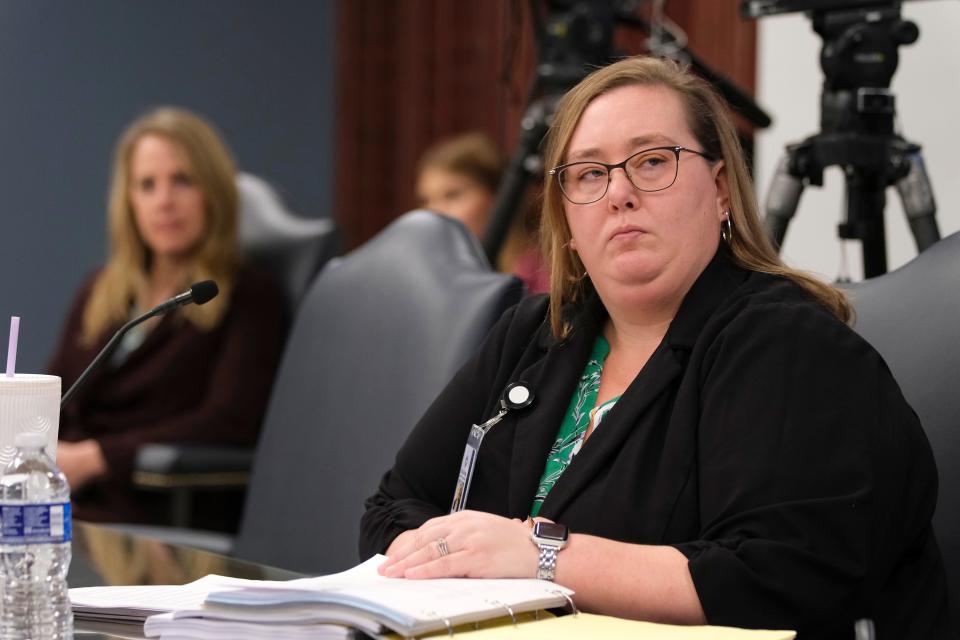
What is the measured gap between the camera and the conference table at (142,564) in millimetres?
1420

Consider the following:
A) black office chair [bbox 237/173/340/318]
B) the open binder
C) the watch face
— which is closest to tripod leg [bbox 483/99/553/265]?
black office chair [bbox 237/173/340/318]

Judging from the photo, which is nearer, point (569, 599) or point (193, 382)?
point (569, 599)

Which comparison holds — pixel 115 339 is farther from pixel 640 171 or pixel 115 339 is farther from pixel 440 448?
pixel 640 171

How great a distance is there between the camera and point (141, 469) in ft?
7.89

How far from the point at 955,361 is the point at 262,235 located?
6.70 feet

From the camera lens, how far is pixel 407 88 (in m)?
4.68

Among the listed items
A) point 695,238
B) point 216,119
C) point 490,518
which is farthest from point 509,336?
point 216,119

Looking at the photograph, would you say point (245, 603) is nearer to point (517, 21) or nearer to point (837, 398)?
point (837, 398)

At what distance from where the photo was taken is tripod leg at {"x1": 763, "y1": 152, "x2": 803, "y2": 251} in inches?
83.7

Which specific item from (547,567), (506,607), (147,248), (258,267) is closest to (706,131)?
(547,567)

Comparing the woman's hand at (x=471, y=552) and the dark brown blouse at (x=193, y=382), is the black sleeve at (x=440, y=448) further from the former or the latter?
the dark brown blouse at (x=193, y=382)

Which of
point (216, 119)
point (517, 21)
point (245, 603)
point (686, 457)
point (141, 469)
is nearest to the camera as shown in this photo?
point (245, 603)

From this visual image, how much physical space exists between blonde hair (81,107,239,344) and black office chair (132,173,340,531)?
58 mm

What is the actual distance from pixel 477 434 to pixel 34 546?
57cm
